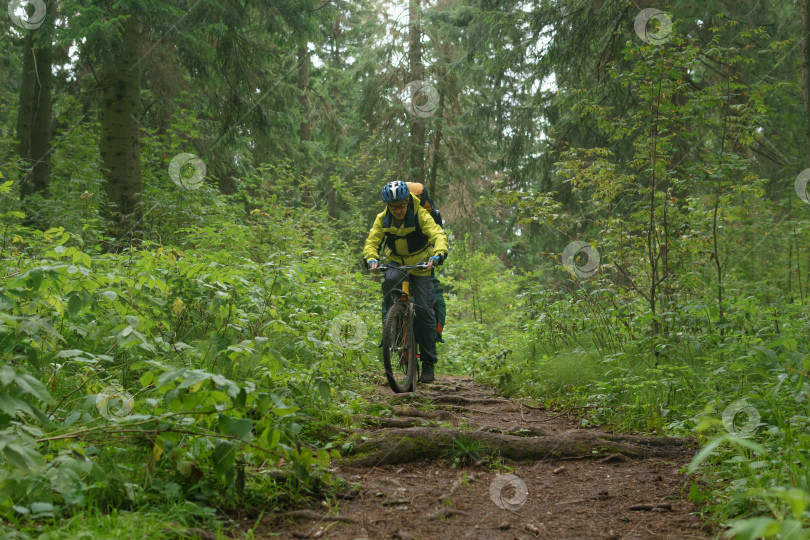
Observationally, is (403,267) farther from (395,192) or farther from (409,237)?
(395,192)

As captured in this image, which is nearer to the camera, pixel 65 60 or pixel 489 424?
pixel 489 424

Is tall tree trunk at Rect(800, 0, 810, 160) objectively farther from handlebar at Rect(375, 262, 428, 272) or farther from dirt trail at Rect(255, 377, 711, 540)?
dirt trail at Rect(255, 377, 711, 540)

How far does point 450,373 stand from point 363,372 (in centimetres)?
329

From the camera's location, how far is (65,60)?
40.7 feet

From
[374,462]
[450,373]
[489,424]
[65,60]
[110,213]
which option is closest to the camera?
[374,462]

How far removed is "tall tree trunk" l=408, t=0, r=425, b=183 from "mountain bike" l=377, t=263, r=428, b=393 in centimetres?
1140

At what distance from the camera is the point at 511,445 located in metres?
3.72

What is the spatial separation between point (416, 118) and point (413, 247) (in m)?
11.9

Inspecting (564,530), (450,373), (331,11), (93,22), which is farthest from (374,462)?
(331,11)

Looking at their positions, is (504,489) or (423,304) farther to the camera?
(423,304)

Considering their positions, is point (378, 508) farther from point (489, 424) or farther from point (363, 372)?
point (363, 372)

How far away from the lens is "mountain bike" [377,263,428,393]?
561 cm

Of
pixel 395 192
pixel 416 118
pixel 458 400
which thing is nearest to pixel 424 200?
pixel 395 192

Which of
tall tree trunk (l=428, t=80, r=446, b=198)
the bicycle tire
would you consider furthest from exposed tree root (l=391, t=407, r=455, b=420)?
tall tree trunk (l=428, t=80, r=446, b=198)
